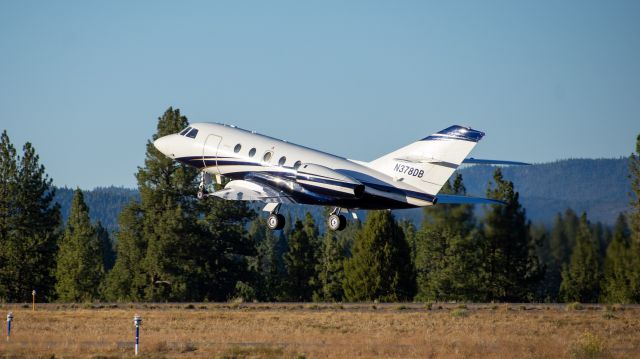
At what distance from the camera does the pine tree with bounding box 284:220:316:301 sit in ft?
299

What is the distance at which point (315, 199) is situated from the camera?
4219cm

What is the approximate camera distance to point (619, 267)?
65.4 meters

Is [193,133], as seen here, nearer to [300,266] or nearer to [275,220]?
[275,220]

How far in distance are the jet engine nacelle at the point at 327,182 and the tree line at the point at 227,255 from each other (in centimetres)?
3265

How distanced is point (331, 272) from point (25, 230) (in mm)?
26075

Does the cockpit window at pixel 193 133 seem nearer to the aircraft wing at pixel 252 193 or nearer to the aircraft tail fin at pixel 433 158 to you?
the aircraft wing at pixel 252 193

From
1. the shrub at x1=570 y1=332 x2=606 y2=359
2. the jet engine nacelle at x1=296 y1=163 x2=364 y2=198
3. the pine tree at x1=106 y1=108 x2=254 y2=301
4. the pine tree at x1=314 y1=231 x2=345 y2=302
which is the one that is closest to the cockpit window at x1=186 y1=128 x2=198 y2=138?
the jet engine nacelle at x1=296 y1=163 x2=364 y2=198

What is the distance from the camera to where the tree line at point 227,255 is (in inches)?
3002

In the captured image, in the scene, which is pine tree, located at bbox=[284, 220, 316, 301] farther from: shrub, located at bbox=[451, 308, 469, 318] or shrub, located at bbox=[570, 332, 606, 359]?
shrub, located at bbox=[570, 332, 606, 359]

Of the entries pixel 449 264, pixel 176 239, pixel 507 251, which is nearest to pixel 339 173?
pixel 507 251

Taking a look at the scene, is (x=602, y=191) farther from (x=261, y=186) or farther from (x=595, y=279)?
(x=261, y=186)

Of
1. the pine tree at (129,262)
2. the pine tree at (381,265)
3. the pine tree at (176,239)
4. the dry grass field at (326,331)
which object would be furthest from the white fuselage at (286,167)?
the pine tree at (129,262)

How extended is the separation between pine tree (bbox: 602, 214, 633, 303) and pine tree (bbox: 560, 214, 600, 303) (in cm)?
260

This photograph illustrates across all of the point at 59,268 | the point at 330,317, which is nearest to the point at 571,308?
the point at 330,317
